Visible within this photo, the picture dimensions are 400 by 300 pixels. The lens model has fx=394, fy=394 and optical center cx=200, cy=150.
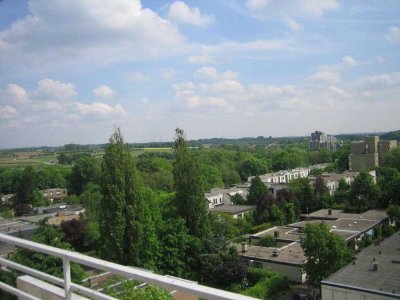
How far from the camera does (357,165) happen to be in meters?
40.9

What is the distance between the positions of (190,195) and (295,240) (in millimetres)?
4320

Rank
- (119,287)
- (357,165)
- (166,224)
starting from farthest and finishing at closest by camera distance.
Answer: (357,165) < (166,224) < (119,287)

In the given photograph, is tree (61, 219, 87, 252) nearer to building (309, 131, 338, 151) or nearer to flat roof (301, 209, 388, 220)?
flat roof (301, 209, 388, 220)

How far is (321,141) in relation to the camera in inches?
3561

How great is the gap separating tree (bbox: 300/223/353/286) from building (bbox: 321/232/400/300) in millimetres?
446

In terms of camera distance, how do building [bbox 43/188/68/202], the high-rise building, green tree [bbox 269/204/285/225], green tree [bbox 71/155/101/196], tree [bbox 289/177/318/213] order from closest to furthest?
green tree [bbox 269/204/285/225], tree [bbox 289/177/318/213], building [bbox 43/188/68/202], green tree [bbox 71/155/101/196], the high-rise building

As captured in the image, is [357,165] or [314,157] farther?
[314,157]

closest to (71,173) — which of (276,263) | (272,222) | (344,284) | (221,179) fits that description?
(221,179)

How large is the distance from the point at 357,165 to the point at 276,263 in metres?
32.1

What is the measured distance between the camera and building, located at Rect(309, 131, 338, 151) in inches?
3396

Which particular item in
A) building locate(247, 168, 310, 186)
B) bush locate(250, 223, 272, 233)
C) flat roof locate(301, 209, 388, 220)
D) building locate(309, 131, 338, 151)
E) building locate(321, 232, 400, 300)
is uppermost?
building locate(309, 131, 338, 151)

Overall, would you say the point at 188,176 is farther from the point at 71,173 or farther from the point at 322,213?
the point at 71,173

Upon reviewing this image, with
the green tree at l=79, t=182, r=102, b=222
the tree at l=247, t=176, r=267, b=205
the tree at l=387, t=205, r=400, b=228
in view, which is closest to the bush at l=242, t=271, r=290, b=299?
the tree at l=387, t=205, r=400, b=228

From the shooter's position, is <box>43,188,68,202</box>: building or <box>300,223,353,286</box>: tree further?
<box>43,188,68,202</box>: building
